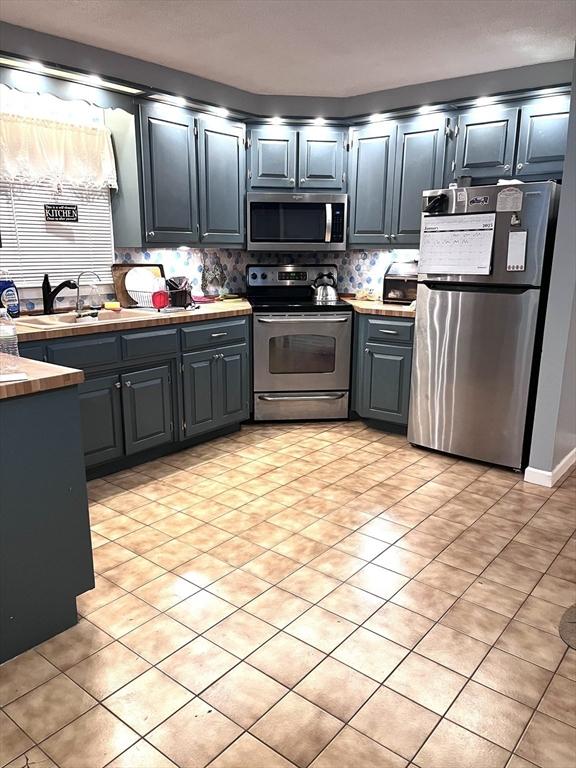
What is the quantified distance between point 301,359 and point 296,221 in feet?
3.55

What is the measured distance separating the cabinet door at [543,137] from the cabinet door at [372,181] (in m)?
0.91

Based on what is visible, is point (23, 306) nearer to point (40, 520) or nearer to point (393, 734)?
point (40, 520)

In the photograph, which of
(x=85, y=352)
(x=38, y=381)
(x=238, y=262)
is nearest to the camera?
(x=38, y=381)

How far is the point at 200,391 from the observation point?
3.76 metres

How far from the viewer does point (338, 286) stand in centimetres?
499

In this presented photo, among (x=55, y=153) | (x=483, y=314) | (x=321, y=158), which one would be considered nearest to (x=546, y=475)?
(x=483, y=314)

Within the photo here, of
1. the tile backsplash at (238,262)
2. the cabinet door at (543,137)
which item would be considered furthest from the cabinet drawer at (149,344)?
the cabinet door at (543,137)

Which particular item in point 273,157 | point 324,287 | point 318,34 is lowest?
point 324,287

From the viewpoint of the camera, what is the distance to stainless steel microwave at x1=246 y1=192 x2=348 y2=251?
433 cm

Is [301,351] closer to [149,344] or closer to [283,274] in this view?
[283,274]

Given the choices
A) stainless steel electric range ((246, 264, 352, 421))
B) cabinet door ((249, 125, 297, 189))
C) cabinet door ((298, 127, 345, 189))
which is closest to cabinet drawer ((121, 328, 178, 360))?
stainless steel electric range ((246, 264, 352, 421))

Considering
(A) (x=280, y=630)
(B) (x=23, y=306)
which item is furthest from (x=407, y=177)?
(A) (x=280, y=630)

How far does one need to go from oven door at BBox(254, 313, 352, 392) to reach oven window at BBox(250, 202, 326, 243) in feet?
2.23

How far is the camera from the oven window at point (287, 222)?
14.3ft
